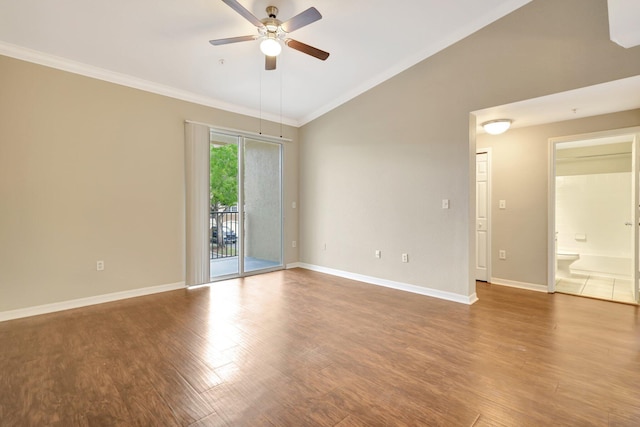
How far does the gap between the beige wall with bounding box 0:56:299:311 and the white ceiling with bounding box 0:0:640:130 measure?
31 centimetres

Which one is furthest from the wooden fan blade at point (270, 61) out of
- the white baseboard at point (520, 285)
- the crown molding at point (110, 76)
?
the white baseboard at point (520, 285)

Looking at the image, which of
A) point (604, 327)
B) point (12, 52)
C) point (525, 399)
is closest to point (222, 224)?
point (12, 52)

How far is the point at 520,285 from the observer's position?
432 centimetres

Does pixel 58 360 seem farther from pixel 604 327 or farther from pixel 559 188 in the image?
pixel 559 188

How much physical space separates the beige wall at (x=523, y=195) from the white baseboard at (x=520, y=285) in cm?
4

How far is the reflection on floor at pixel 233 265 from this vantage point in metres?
5.08

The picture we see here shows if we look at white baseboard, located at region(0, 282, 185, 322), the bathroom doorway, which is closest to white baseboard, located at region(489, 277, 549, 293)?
the bathroom doorway

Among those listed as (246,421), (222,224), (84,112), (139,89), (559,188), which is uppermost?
(139,89)

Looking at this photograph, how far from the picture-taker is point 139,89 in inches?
156

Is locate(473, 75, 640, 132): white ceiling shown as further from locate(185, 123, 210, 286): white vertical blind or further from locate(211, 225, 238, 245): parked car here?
locate(211, 225, 238, 245): parked car

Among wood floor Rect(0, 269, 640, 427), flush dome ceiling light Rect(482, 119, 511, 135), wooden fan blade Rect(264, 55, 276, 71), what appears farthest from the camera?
flush dome ceiling light Rect(482, 119, 511, 135)

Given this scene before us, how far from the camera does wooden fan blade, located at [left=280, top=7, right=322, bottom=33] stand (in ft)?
7.69

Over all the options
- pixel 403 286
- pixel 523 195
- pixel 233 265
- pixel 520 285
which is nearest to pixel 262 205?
pixel 233 265

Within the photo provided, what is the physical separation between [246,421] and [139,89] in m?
4.23
